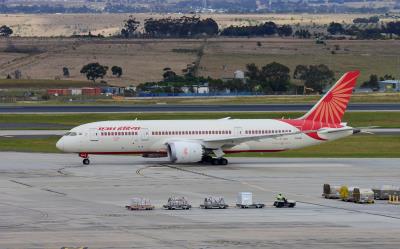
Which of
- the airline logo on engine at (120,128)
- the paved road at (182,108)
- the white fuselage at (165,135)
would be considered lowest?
the paved road at (182,108)

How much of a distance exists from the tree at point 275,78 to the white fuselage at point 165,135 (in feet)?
327

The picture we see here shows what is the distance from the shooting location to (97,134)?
256 ft

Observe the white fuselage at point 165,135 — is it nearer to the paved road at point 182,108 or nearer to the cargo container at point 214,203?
the cargo container at point 214,203

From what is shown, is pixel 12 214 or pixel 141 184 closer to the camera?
pixel 12 214

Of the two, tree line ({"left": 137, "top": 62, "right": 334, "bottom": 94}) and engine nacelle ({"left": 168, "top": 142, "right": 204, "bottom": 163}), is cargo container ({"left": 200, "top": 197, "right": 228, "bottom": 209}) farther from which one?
tree line ({"left": 137, "top": 62, "right": 334, "bottom": 94})

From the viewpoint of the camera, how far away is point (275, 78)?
19038cm

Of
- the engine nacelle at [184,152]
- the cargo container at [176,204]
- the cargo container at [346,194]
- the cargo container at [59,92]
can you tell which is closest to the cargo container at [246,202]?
the cargo container at [176,204]

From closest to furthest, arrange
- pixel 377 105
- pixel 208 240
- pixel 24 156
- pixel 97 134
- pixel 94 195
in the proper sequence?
pixel 208 240
pixel 94 195
pixel 97 134
pixel 24 156
pixel 377 105

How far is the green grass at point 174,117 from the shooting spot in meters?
116

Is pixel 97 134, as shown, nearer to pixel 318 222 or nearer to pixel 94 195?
pixel 94 195

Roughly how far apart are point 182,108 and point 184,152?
54266 mm

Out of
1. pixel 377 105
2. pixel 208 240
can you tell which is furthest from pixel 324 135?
pixel 377 105

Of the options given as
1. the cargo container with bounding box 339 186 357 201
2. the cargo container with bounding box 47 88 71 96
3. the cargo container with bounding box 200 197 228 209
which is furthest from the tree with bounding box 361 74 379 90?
the cargo container with bounding box 200 197 228 209

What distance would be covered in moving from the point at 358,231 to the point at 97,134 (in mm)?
33836
